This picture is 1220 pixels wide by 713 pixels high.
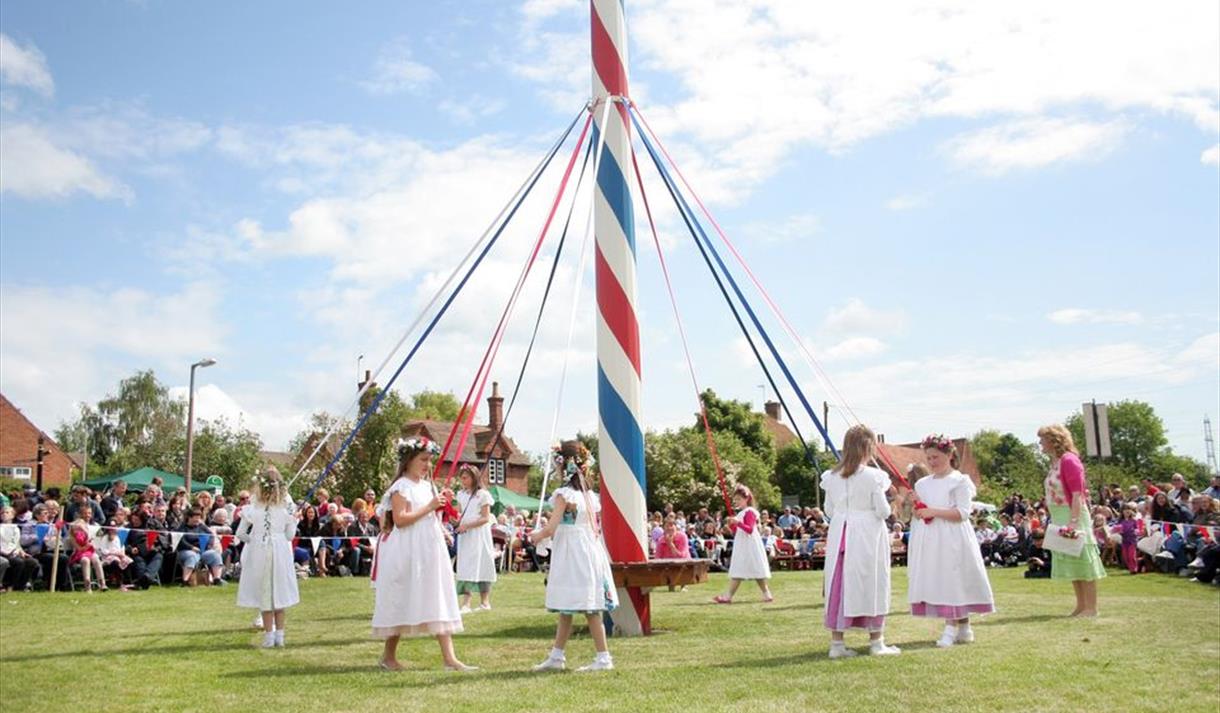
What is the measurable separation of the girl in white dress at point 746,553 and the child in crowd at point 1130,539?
27.3ft

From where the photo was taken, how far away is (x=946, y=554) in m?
8.28

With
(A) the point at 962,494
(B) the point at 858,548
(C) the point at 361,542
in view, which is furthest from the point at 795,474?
(B) the point at 858,548

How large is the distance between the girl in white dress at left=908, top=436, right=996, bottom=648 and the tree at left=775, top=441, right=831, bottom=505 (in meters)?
53.7

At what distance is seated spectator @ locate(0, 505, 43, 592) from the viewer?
15.6m

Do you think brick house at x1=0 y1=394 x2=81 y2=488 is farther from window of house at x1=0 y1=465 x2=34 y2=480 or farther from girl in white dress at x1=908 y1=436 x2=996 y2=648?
girl in white dress at x1=908 y1=436 x2=996 y2=648

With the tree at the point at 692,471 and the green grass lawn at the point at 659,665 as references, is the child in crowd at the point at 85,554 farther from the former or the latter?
the tree at the point at 692,471

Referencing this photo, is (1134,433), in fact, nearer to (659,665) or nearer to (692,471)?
(692,471)

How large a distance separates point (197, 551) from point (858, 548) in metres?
13.3

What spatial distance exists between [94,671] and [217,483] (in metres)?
26.6

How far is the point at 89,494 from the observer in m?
17.8

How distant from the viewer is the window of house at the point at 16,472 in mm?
52500

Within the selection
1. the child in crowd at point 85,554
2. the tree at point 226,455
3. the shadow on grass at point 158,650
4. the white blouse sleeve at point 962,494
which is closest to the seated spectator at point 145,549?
the child in crowd at point 85,554

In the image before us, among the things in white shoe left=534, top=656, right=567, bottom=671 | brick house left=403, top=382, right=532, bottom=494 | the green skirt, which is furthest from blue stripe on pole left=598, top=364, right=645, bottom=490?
brick house left=403, top=382, right=532, bottom=494

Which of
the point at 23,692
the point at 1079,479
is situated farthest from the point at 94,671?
the point at 1079,479
